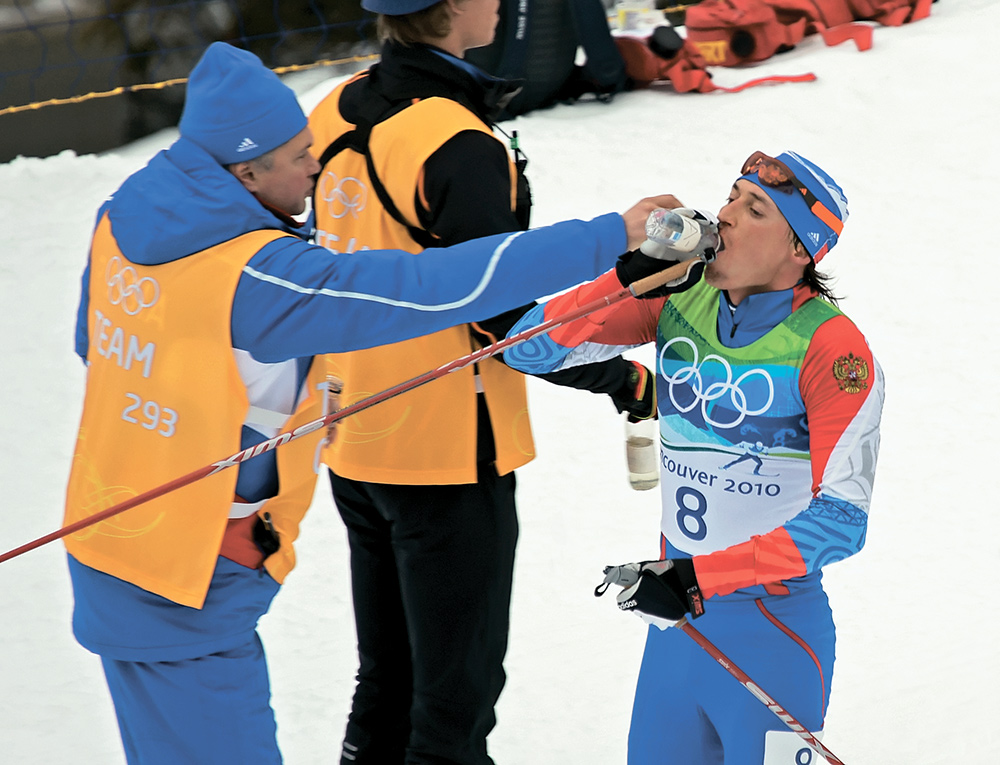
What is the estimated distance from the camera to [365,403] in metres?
2.06

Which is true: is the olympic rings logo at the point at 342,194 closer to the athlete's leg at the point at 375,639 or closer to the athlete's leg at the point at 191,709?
the athlete's leg at the point at 375,639

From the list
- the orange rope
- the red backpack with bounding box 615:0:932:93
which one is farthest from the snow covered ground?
the orange rope

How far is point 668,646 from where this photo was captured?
2152mm

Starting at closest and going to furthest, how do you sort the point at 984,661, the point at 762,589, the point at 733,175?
the point at 762,589 → the point at 984,661 → the point at 733,175

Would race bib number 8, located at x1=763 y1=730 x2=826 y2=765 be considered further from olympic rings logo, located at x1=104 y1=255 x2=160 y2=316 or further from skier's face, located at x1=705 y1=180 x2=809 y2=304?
olympic rings logo, located at x1=104 y1=255 x2=160 y2=316

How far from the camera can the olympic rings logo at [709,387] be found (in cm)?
203

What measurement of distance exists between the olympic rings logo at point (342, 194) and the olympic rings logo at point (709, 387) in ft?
2.09

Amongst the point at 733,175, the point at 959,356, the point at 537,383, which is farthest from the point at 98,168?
the point at 959,356

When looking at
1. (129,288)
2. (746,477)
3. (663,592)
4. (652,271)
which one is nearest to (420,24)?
(652,271)

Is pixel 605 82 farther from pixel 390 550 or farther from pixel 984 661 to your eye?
pixel 390 550

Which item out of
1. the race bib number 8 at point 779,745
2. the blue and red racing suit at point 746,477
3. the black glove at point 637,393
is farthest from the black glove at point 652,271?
the race bib number 8 at point 779,745

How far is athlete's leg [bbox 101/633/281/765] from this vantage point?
1.91 meters

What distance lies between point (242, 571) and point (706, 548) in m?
0.82

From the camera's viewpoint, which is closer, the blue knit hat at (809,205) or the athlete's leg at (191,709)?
the athlete's leg at (191,709)
